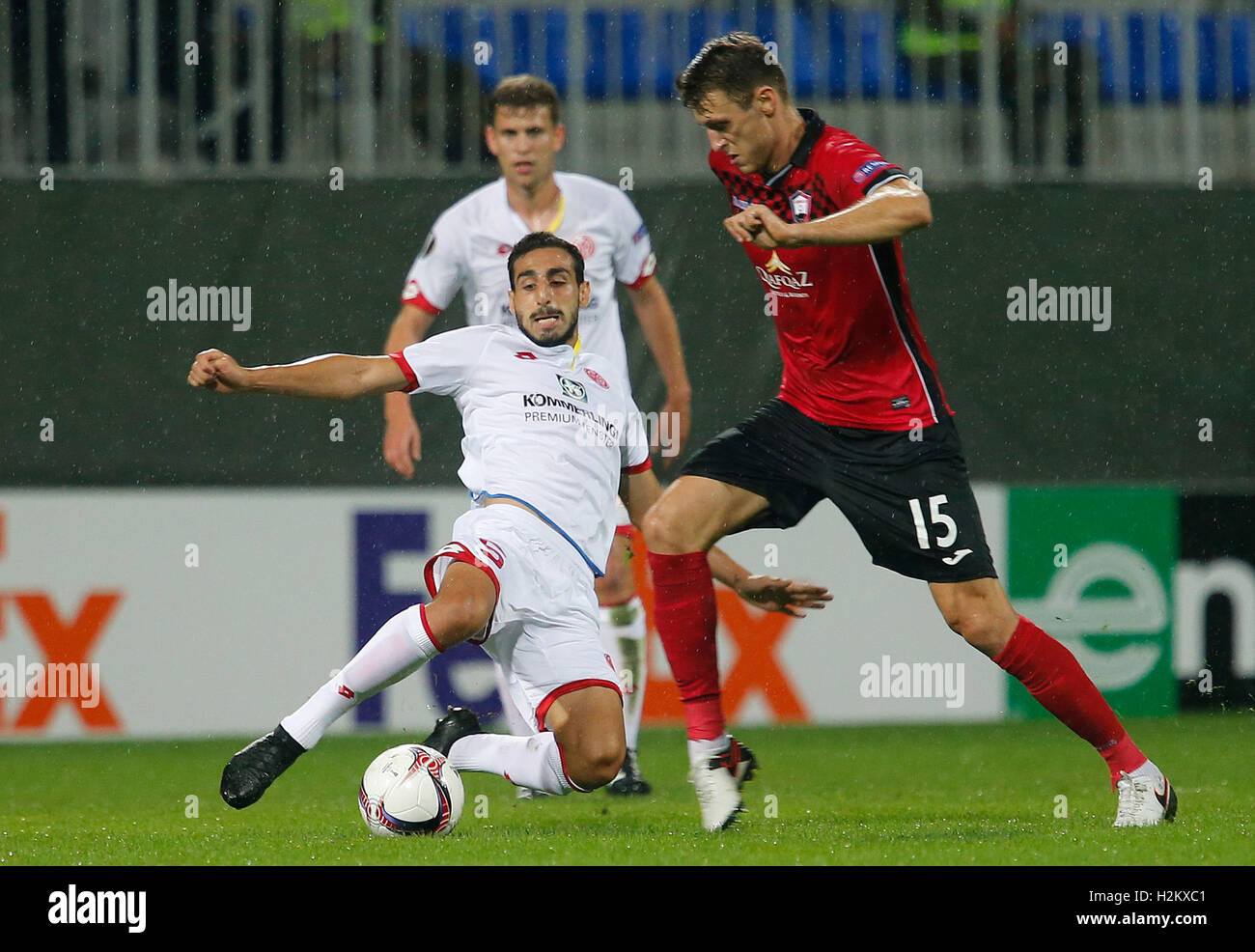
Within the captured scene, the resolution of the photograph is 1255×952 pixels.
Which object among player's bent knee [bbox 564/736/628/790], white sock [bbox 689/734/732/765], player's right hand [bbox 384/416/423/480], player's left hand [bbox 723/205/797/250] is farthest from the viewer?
player's right hand [bbox 384/416/423/480]

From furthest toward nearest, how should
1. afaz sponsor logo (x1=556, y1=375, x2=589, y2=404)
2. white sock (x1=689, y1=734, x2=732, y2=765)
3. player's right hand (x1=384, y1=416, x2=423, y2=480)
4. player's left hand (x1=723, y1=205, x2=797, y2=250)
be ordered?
player's right hand (x1=384, y1=416, x2=423, y2=480)
afaz sponsor logo (x1=556, y1=375, x2=589, y2=404)
white sock (x1=689, y1=734, x2=732, y2=765)
player's left hand (x1=723, y1=205, x2=797, y2=250)

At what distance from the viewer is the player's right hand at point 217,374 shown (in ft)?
15.3

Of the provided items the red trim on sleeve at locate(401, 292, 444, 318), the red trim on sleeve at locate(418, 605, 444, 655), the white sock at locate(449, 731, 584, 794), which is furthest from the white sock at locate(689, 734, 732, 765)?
the red trim on sleeve at locate(401, 292, 444, 318)

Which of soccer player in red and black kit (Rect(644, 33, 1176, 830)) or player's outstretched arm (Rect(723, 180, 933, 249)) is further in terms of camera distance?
soccer player in red and black kit (Rect(644, 33, 1176, 830))

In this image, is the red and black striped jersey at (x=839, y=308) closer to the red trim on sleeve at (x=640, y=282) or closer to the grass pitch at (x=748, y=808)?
the grass pitch at (x=748, y=808)

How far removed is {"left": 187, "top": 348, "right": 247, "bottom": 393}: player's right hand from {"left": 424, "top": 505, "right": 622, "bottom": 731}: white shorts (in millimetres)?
757

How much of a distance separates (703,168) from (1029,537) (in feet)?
7.42

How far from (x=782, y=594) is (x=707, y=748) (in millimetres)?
511

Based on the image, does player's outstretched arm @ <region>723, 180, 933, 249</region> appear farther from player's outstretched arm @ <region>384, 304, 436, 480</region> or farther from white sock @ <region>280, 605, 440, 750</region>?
player's outstretched arm @ <region>384, 304, 436, 480</region>

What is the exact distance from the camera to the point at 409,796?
501 centimetres

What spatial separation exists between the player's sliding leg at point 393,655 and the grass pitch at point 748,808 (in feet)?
0.92

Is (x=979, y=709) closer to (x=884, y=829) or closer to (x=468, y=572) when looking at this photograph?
(x=884, y=829)

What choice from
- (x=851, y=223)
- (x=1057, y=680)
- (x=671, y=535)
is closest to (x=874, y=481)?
(x=671, y=535)

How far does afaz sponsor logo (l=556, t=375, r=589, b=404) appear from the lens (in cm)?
556
